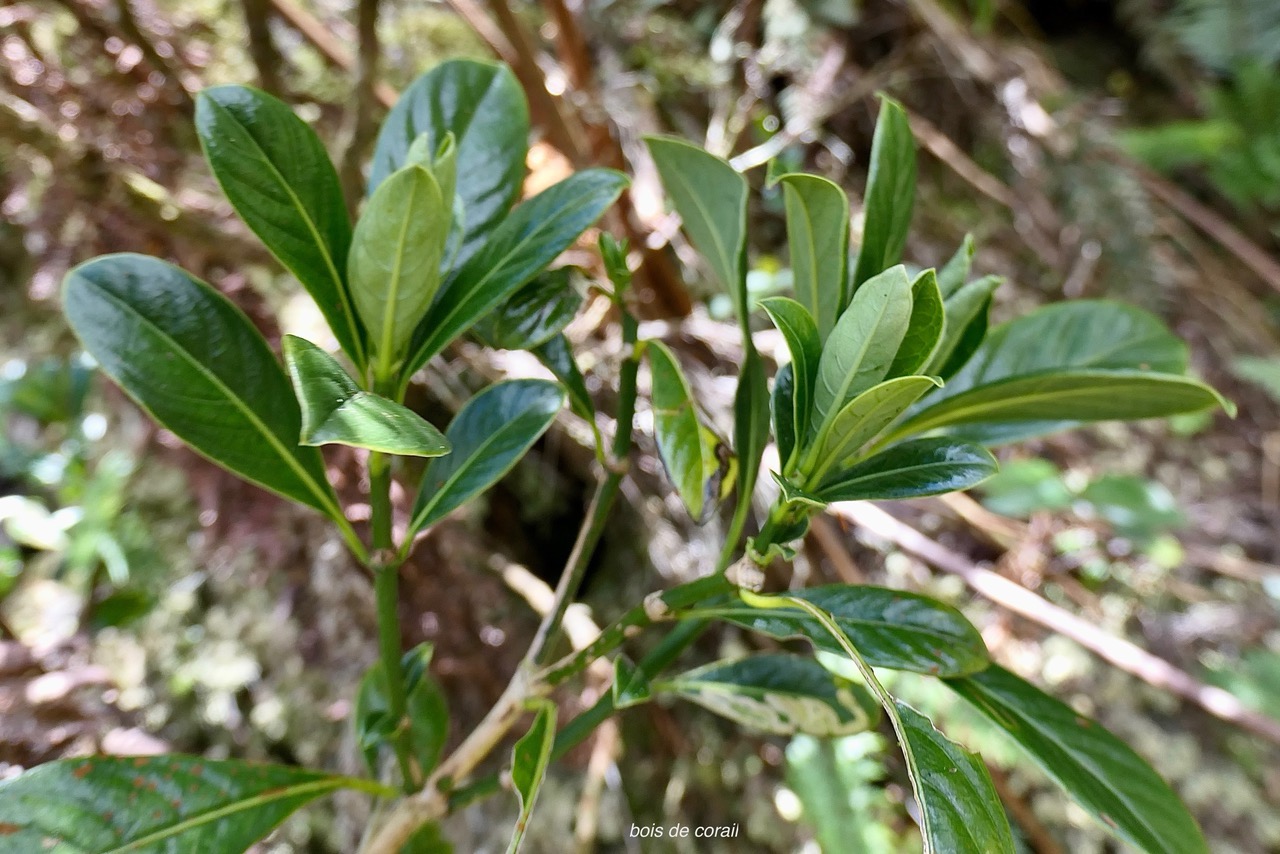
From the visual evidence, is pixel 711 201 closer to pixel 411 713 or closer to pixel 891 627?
pixel 891 627

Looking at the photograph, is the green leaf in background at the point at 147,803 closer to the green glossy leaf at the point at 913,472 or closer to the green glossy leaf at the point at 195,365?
the green glossy leaf at the point at 195,365

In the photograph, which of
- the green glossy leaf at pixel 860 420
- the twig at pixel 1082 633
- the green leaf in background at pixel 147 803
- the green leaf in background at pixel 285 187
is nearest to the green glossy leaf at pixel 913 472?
the green glossy leaf at pixel 860 420

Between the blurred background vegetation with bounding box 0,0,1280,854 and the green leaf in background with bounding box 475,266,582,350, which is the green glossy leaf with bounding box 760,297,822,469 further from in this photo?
the blurred background vegetation with bounding box 0,0,1280,854

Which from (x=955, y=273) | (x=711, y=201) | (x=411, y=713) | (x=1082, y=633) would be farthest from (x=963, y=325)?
(x=1082, y=633)

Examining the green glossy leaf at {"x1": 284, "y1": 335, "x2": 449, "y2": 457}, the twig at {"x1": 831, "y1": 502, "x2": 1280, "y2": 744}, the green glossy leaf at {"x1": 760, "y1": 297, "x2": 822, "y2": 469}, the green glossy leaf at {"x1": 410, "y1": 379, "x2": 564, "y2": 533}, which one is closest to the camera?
the green glossy leaf at {"x1": 284, "y1": 335, "x2": 449, "y2": 457}

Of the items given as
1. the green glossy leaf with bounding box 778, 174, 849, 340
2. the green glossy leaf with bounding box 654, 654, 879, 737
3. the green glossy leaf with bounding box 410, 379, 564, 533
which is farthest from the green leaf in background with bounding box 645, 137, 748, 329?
the green glossy leaf with bounding box 654, 654, 879, 737

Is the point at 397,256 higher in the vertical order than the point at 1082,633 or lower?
higher
